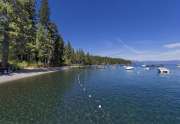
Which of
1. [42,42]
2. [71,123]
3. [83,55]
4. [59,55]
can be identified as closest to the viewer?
[71,123]

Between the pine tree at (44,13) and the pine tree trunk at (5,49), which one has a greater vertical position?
the pine tree at (44,13)

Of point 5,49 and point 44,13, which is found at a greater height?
point 44,13

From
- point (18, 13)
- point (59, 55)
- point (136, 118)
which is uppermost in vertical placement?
point (18, 13)

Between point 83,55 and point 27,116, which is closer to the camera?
point 27,116

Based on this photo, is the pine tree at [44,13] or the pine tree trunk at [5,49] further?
the pine tree at [44,13]

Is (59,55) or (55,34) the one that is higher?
(55,34)

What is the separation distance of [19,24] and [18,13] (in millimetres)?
2837

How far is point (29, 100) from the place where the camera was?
21.2 metres

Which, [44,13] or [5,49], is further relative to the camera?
[44,13]

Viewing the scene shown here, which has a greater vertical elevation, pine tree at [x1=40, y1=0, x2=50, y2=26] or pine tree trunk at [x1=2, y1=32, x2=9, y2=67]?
pine tree at [x1=40, y1=0, x2=50, y2=26]

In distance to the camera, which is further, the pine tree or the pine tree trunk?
the pine tree

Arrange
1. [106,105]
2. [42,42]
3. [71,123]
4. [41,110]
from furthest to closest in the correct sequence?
[42,42]
[106,105]
[41,110]
[71,123]

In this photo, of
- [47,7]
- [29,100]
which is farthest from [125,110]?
[47,7]

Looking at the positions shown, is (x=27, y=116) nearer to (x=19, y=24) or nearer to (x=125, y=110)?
(x=125, y=110)
